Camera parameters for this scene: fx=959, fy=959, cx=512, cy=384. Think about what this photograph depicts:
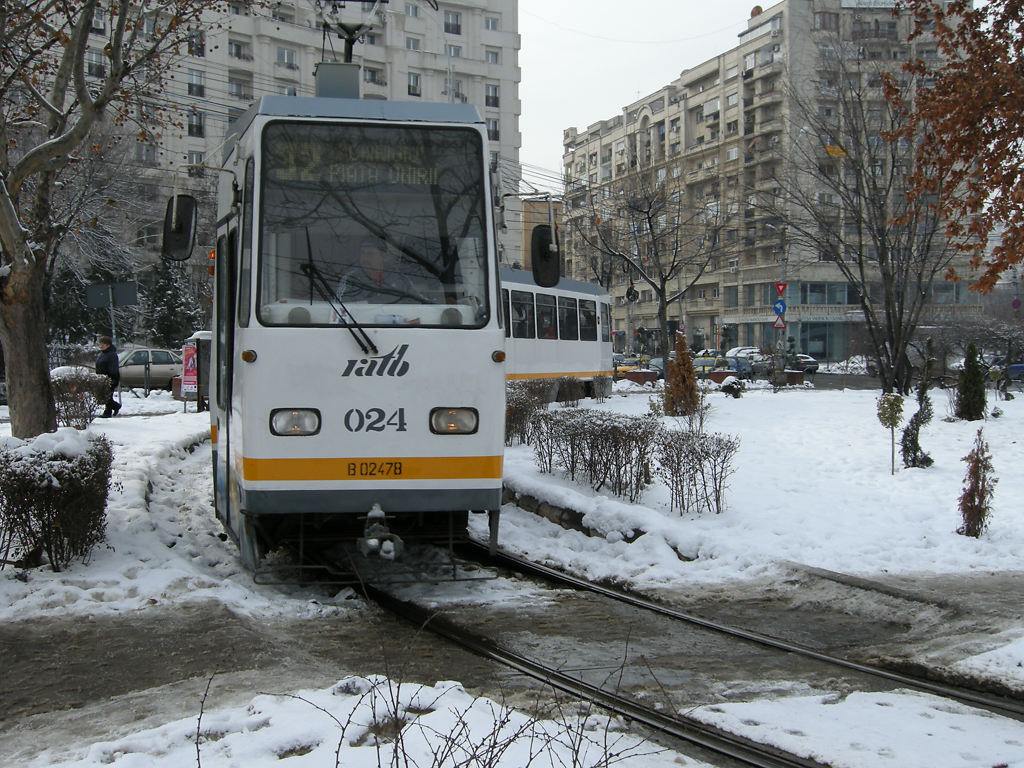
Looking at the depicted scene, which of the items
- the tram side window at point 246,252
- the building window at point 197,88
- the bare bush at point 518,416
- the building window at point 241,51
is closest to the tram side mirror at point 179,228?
the tram side window at point 246,252

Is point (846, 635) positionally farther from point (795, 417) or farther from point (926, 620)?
point (795, 417)

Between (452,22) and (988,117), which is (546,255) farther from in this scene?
(452,22)

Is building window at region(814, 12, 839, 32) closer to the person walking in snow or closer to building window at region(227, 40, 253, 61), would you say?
the person walking in snow

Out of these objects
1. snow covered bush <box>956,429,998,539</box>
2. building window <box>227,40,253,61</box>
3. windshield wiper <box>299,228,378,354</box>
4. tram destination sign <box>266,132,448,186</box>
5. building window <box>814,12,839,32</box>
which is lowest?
snow covered bush <box>956,429,998,539</box>

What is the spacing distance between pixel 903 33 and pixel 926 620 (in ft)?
81.8

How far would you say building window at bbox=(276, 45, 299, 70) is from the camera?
60062 mm

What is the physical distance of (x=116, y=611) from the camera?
6.18 m

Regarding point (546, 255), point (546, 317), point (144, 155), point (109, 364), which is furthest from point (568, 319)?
point (144, 155)

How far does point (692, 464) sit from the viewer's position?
31.1 feet

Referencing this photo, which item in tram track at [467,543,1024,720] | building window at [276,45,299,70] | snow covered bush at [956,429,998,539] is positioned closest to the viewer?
tram track at [467,543,1024,720]

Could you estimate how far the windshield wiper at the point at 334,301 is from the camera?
20.7 feet

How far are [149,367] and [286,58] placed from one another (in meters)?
34.5

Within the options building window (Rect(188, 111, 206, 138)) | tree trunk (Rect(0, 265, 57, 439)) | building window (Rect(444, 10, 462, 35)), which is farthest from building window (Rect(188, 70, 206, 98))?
tree trunk (Rect(0, 265, 57, 439))

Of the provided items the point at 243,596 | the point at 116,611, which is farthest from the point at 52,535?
the point at 243,596
